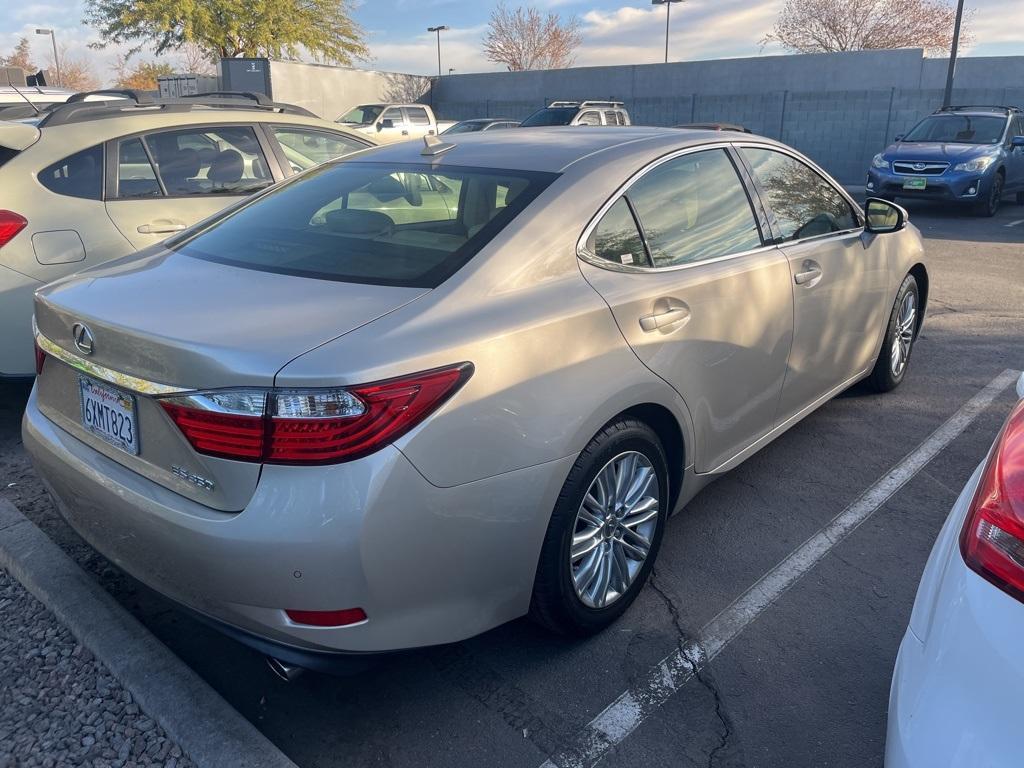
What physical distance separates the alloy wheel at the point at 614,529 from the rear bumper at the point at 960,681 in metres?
1.14

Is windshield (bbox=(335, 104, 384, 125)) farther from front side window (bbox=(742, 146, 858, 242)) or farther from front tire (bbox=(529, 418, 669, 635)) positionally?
front tire (bbox=(529, 418, 669, 635))

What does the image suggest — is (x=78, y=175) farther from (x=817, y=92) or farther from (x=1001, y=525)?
(x=817, y=92)

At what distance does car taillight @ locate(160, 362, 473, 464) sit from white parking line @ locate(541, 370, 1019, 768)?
107 centimetres

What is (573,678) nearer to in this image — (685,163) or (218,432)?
(218,432)

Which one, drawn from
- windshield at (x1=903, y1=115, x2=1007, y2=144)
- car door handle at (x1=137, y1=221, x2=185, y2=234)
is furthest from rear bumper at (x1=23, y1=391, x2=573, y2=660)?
windshield at (x1=903, y1=115, x2=1007, y2=144)

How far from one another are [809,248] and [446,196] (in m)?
1.77

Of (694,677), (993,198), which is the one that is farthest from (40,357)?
(993,198)

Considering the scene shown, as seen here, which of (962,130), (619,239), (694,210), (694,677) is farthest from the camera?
(962,130)

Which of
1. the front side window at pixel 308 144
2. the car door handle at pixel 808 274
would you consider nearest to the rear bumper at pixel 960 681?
the car door handle at pixel 808 274

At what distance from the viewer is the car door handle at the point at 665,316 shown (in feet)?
9.13

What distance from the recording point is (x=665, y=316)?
113 inches

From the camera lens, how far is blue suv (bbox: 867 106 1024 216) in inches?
538

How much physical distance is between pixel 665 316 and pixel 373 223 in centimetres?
108

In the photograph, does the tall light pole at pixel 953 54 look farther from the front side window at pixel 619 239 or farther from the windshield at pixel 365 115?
the front side window at pixel 619 239
